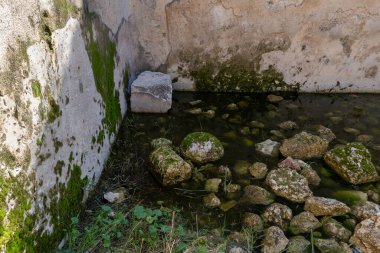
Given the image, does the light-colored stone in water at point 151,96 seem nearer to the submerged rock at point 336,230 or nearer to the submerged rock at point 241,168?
the submerged rock at point 241,168

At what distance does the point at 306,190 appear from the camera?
2242mm

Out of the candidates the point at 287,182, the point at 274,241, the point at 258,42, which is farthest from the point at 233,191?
the point at 258,42

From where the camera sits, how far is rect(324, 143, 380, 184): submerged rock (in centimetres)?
238

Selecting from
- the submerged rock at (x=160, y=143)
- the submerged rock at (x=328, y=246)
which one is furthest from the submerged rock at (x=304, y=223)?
the submerged rock at (x=160, y=143)

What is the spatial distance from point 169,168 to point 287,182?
797 millimetres

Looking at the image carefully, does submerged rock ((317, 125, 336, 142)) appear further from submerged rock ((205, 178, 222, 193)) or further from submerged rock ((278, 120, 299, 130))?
submerged rock ((205, 178, 222, 193))

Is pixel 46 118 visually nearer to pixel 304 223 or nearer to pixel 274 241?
pixel 274 241

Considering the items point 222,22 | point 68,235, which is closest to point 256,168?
point 68,235

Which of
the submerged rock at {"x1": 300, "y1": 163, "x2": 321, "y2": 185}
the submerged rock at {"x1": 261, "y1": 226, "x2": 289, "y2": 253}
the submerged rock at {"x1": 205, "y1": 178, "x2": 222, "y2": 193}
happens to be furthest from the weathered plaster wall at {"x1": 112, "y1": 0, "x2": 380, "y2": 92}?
the submerged rock at {"x1": 261, "y1": 226, "x2": 289, "y2": 253}

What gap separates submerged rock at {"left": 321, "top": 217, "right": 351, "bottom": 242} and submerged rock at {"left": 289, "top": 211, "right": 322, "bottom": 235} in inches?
1.7

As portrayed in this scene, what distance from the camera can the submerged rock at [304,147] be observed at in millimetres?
2621

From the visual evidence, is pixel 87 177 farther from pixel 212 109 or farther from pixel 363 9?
pixel 363 9

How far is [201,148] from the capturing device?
8.30 ft

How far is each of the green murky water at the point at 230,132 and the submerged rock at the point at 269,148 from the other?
0.05 metres
